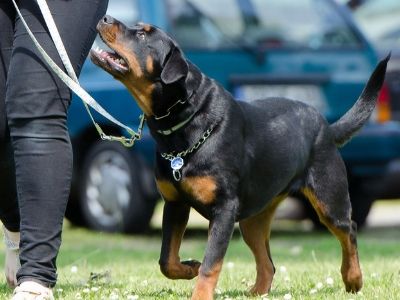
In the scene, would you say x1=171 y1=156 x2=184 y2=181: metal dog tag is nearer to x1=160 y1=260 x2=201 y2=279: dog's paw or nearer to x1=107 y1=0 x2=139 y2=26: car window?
x1=160 y1=260 x2=201 y2=279: dog's paw

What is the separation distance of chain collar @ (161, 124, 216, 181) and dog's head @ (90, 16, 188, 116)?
0.25m

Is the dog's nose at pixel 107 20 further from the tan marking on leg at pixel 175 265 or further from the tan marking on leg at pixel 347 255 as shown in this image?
the tan marking on leg at pixel 347 255

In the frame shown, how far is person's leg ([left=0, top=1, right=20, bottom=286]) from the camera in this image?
5.30 m

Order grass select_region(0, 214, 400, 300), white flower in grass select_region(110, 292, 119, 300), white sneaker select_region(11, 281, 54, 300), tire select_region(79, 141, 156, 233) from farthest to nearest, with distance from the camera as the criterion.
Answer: tire select_region(79, 141, 156, 233) < grass select_region(0, 214, 400, 300) < white flower in grass select_region(110, 292, 119, 300) < white sneaker select_region(11, 281, 54, 300)

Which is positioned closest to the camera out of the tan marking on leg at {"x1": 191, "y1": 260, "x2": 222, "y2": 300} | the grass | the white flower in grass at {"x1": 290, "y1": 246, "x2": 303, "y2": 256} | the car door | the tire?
the tan marking on leg at {"x1": 191, "y1": 260, "x2": 222, "y2": 300}

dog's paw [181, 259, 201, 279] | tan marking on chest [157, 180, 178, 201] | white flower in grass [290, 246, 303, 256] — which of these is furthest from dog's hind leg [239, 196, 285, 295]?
white flower in grass [290, 246, 303, 256]

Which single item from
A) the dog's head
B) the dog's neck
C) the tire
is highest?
the dog's head

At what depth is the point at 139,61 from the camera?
548cm

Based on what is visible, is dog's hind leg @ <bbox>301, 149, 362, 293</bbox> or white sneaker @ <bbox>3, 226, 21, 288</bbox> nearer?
white sneaker @ <bbox>3, 226, 21, 288</bbox>

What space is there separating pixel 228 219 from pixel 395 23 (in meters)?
7.52

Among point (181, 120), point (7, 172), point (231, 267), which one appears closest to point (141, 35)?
point (181, 120)

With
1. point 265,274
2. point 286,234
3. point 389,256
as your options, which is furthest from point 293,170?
point 286,234

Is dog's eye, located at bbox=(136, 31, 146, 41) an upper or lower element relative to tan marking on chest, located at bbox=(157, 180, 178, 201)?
upper

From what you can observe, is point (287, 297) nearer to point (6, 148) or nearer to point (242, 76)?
point (6, 148)
